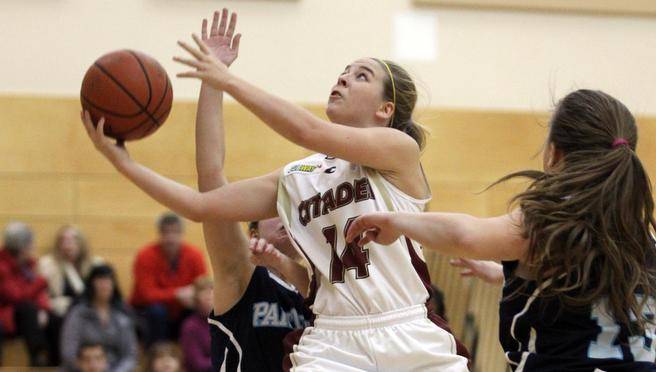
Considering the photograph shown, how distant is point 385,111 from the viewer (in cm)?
387

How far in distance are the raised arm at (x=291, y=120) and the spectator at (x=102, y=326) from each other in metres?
5.12

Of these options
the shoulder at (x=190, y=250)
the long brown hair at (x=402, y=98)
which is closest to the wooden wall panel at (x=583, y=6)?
the shoulder at (x=190, y=250)

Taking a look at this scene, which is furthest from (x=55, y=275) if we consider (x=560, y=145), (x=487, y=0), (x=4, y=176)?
(x=560, y=145)

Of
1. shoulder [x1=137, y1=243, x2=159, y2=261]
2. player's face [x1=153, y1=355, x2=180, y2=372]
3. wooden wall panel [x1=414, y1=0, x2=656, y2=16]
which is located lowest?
player's face [x1=153, y1=355, x2=180, y2=372]

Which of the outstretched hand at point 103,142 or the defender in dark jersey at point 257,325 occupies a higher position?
the outstretched hand at point 103,142

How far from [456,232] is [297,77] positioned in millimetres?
7029

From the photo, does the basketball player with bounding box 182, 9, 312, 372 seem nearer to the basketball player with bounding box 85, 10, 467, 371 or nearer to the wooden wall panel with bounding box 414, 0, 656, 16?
the basketball player with bounding box 85, 10, 467, 371

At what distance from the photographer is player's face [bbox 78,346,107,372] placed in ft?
26.3

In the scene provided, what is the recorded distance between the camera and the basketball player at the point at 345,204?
3.44 metres

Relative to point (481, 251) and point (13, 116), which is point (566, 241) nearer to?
point (481, 251)

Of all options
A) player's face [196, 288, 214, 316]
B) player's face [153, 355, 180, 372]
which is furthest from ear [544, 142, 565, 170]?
player's face [196, 288, 214, 316]

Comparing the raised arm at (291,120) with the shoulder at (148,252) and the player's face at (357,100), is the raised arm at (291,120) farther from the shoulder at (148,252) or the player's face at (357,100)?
the shoulder at (148,252)

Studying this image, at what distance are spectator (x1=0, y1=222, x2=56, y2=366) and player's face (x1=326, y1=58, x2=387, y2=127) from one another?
5.29m

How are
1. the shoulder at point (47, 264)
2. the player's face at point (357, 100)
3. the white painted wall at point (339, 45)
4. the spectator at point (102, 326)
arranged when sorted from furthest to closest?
the white painted wall at point (339, 45) < the shoulder at point (47, 264) < the spectator at point (102, 326) < the player's face at point (357, 100)
